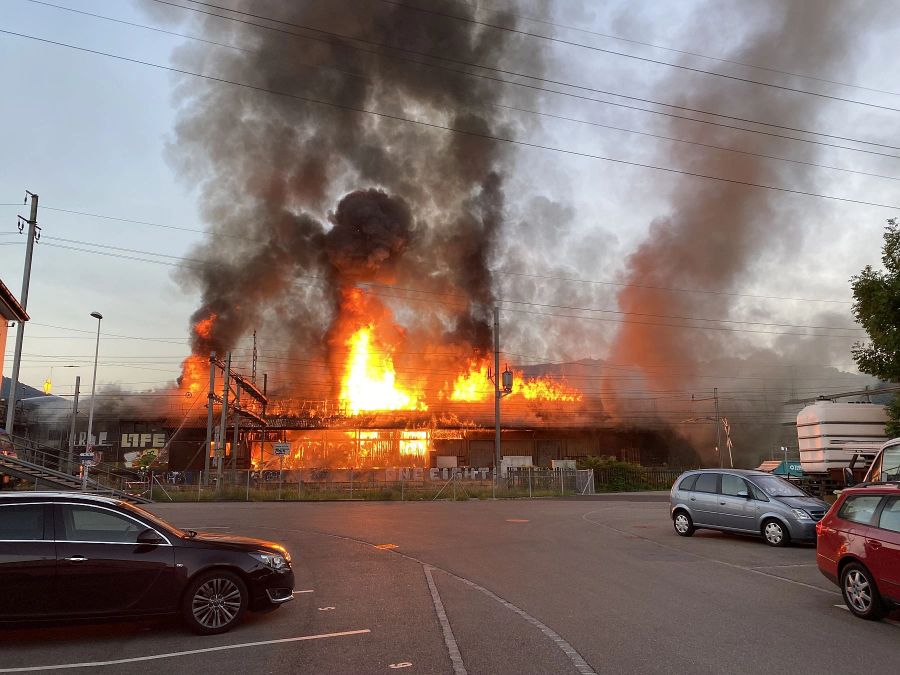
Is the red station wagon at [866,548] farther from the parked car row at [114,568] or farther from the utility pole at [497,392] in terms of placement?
the utility pole at [497,392]

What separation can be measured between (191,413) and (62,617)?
57.9 metres

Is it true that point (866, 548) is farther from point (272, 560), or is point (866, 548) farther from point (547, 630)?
point (272, 560)

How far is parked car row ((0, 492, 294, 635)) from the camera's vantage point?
584 cm

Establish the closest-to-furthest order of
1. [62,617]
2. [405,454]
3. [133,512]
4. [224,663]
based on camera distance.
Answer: [224,663]
[62,617]
[133,512]
[405,454]

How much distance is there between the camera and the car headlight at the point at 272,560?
6641mm

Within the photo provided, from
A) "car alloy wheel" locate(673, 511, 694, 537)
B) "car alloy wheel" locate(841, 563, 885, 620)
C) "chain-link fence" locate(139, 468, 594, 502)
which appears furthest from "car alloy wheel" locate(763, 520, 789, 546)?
"chain-link fence" locate(139, 468, 594, 502)

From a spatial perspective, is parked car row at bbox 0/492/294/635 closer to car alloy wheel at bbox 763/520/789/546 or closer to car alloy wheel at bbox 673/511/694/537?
car alloy wheel at bbox 763/520/789/546

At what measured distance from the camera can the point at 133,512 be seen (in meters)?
6.41

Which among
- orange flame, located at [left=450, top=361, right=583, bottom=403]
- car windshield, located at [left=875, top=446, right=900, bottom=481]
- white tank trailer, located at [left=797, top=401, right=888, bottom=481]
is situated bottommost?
car windshield, located at [left=875, top=446, right=900, bottom=481]

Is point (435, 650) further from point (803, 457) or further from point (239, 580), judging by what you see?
point (803, 457)

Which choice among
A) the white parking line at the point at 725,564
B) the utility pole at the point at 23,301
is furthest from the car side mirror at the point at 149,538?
the utility pole at the point at 23,301

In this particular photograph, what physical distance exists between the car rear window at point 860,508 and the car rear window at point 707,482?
21.5 ft

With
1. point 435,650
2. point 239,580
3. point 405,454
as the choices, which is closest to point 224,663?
point 239,580

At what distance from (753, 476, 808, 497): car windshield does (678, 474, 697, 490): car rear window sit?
4.78ft
